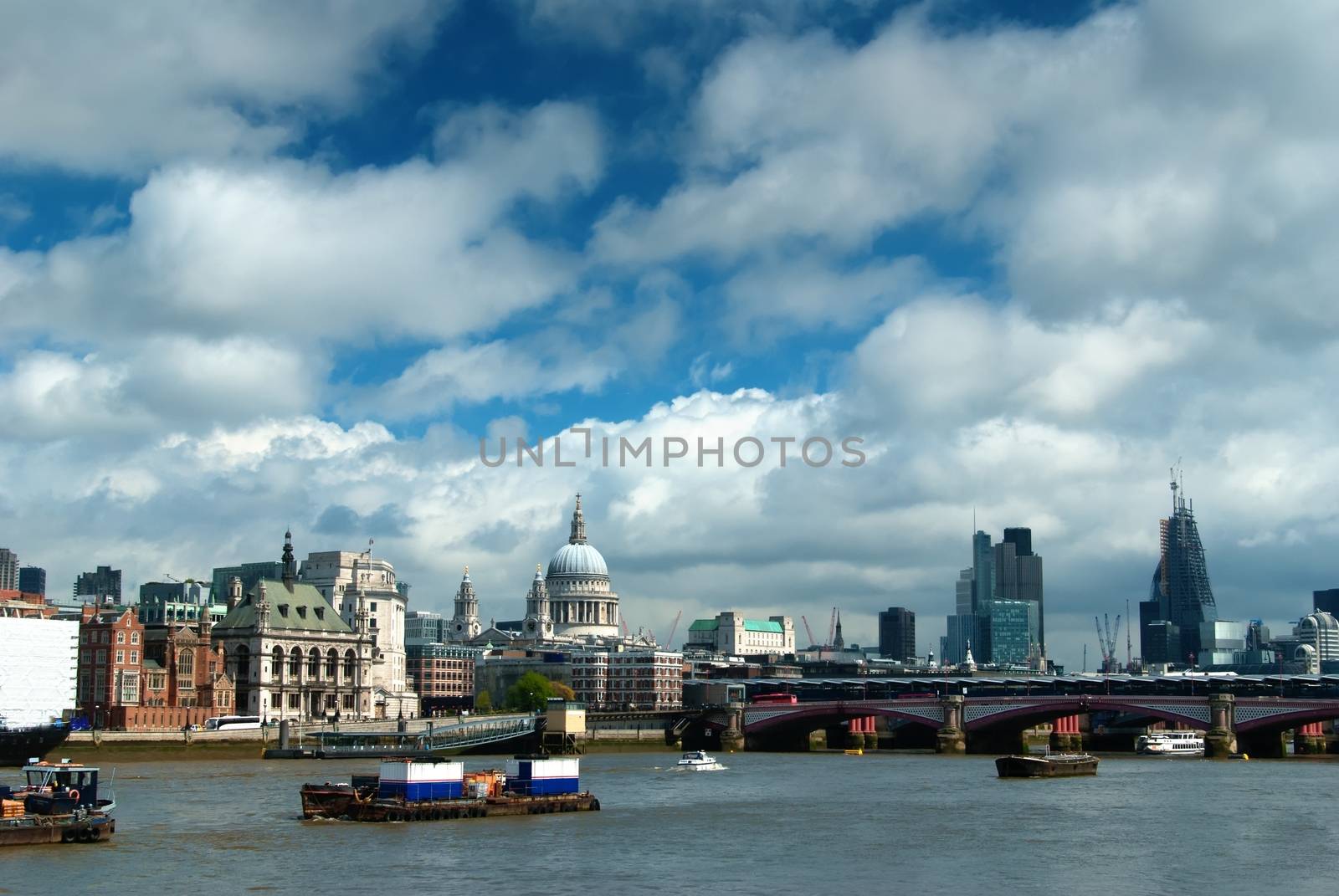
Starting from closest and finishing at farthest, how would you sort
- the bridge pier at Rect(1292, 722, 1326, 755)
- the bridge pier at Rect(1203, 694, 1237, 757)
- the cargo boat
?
the cargo boat, the bridge pier at Rect(1203, 694, 1237, 757), the bridge pier at Rect(1292, 722, 1326, 755)

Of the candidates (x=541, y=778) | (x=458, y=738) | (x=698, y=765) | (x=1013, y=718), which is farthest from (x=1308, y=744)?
(x=541, y=778)

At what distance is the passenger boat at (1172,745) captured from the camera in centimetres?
17700

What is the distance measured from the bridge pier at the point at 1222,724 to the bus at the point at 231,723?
309 feet

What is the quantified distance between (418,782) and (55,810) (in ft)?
57.3

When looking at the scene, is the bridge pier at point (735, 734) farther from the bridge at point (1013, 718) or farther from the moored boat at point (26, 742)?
the moored boat at point (26, 742)

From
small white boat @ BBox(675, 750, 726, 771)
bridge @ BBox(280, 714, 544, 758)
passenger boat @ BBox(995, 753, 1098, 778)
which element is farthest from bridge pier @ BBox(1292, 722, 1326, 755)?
bridge @ BBox(280, 714, 544, 758)

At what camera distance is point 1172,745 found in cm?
17812

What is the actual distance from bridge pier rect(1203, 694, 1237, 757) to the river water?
45.2 m

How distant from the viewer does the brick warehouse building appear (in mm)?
178250

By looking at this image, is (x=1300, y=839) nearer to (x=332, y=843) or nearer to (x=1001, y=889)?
(x=1001, y=889)

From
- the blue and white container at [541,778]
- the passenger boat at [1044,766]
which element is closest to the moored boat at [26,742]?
the blue and white container at [541,778]

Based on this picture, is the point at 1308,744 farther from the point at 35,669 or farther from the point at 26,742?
the point at 26,742

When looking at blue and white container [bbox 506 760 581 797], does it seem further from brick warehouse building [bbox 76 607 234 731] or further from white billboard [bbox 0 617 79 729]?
brick warehouse building [bbox 76 607 234 731]

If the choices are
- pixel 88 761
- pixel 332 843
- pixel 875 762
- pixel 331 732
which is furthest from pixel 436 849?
pixel 331 732
